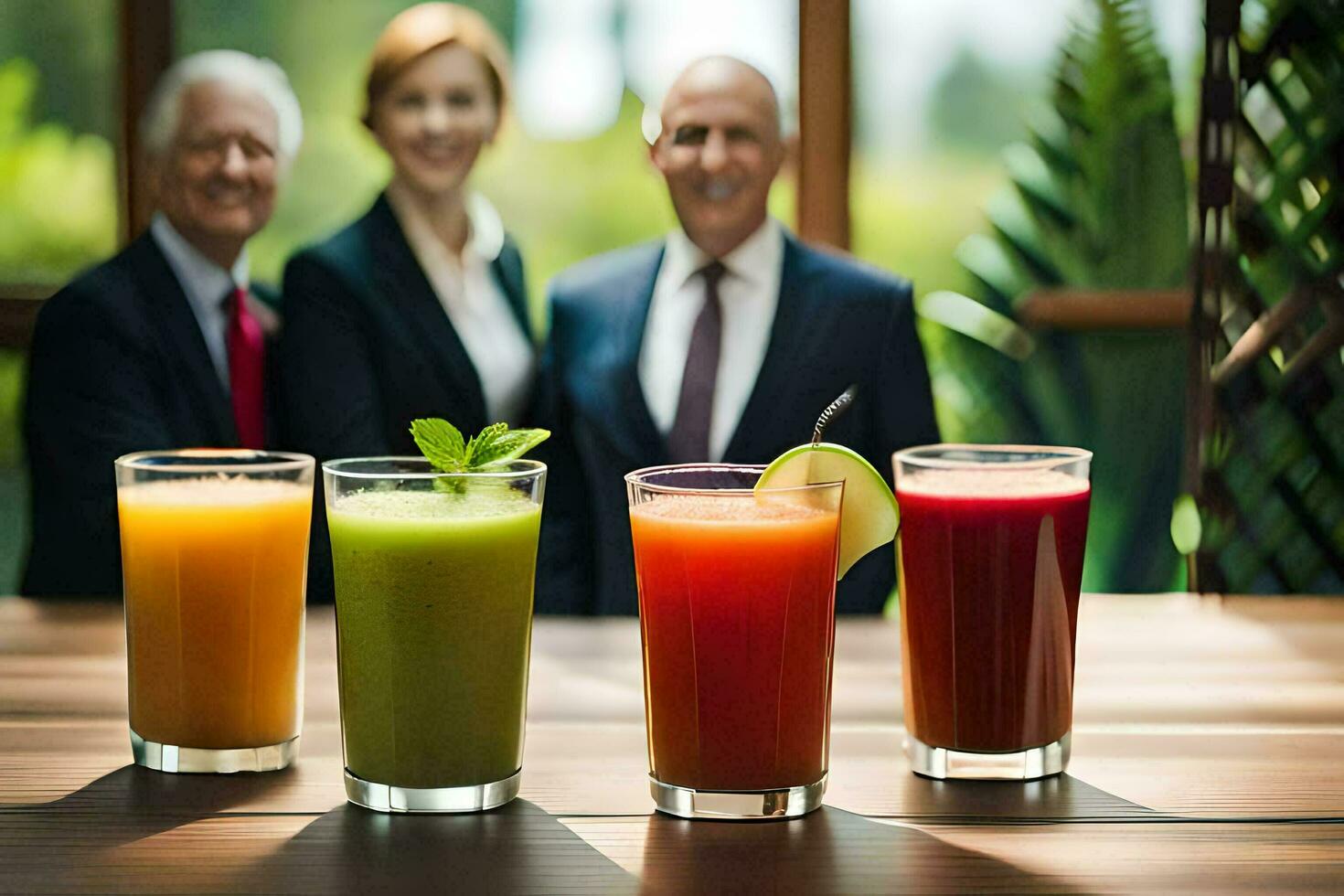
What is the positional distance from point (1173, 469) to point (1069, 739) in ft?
7.24

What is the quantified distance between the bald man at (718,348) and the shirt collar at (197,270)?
60cm

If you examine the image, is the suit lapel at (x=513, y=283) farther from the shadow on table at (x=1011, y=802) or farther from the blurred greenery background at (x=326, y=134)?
the shadow on table at (x=1011, y=802)

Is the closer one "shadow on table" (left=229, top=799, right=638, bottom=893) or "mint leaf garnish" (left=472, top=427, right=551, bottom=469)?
"shadow on table" (left=229, top=799, right=638, bottom=893)

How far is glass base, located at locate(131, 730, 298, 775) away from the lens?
112cm

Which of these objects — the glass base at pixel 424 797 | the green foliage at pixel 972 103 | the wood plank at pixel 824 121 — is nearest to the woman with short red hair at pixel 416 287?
the wood plank at pixel 824 121

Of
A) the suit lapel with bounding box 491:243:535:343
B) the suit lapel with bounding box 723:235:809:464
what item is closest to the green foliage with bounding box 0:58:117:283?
the suit lapel with bounding box 491:243:535:343

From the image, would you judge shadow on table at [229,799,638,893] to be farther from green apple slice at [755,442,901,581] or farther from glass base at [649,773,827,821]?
green apple slice at [755,442,901,581]

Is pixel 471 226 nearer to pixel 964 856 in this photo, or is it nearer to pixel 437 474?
pixel 437 474

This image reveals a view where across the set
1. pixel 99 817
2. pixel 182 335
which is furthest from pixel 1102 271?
pixel 99 817

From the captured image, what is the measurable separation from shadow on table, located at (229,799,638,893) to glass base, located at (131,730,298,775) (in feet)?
0.44

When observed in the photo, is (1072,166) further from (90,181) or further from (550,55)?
(90,181)

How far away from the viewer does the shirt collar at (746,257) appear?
254cm

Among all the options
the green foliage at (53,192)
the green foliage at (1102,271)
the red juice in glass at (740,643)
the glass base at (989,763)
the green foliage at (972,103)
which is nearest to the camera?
the red juice in glass at (740,643)

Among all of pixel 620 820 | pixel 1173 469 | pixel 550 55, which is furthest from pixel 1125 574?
pixel 620 820
